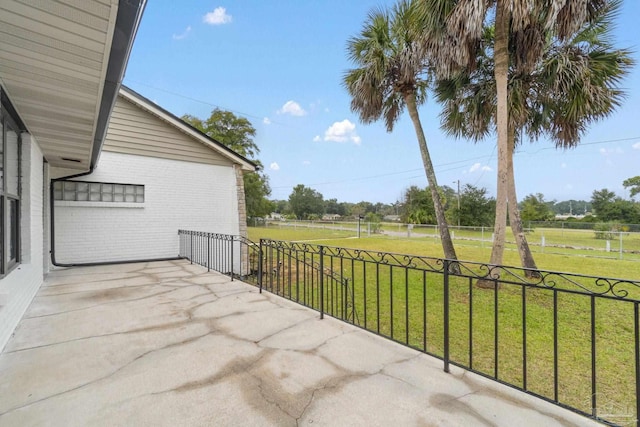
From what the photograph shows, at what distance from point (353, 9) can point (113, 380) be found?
12.9 m

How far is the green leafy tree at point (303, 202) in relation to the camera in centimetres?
5369

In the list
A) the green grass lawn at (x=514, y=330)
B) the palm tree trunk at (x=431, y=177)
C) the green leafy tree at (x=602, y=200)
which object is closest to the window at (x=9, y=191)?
the green grass lawn at (x=514, y=330)

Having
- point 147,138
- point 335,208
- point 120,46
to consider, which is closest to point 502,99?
point 120,46

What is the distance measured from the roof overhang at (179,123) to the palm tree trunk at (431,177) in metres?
5.02

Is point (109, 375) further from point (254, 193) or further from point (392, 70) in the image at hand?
point (254, 193)

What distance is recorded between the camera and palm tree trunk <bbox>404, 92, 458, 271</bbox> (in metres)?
7.86

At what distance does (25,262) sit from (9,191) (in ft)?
3.46

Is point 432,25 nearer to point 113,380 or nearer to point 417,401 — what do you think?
point 417,401

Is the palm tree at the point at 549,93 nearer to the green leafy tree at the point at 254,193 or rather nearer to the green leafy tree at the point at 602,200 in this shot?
the green leafy tree at the point at 254,193

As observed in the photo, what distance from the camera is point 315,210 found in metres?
55.0

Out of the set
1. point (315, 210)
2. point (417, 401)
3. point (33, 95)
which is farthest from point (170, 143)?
point (315, 210)

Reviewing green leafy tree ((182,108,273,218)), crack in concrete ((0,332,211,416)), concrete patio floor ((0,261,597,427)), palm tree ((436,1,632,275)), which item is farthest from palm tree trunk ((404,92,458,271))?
green leafy tree ((182,108,273,218))

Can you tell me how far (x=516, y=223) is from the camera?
23.7ft

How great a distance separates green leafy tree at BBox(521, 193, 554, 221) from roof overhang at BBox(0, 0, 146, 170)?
36828mm
